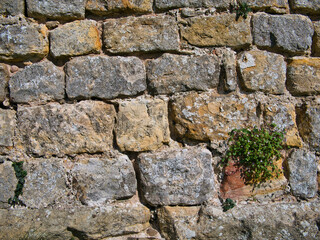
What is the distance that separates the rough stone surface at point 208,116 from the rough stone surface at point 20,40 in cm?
100

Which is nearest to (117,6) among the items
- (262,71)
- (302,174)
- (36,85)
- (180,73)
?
(180,73)

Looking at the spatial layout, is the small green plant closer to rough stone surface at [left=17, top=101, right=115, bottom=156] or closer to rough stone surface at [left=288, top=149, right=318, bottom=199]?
rough stone surface at [left=288, top=149, right=318, bottom=199]

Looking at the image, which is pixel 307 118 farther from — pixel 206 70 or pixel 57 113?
pixel 57 113

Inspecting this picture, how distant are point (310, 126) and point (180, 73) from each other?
1.04m

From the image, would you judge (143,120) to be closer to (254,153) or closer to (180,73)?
(180,73)

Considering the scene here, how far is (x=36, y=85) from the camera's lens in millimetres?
2082

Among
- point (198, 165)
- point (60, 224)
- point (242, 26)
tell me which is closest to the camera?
point (60, 224)

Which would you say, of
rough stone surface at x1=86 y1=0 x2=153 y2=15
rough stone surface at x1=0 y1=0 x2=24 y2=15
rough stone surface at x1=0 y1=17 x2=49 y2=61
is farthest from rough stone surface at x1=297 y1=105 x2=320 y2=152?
rough stone surface at x1=0 y1=0 x2=24 y2=15

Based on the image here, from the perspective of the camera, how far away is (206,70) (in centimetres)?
218

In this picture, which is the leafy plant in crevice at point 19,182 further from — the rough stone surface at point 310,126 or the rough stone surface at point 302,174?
the rough stone surface at point 310,126

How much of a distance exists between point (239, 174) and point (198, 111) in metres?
0.52

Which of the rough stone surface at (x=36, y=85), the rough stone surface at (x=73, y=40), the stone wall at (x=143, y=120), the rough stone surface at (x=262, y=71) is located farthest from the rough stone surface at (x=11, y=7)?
the rough stone surface at (x=262, y=71)

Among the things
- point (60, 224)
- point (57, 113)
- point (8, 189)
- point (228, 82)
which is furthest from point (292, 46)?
point (8, 189)

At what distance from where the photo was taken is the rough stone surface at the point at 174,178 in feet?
6.73
